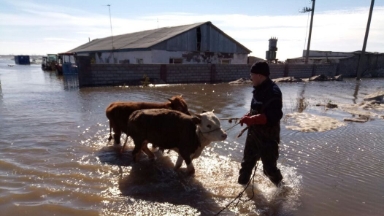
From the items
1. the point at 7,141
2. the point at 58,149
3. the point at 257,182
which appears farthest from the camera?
the point at 7,141

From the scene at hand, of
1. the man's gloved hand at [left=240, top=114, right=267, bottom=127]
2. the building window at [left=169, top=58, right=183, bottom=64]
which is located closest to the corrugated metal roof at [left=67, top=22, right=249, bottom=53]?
the building window at [left=169, top=58, right=183, bottom=64]

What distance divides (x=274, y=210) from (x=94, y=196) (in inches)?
119

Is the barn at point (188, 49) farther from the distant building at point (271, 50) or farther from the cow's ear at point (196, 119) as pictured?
the cow's ear at point (196, 119)

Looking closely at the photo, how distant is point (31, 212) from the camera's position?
13.4 ft

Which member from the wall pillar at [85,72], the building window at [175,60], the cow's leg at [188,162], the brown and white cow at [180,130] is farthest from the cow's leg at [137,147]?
the building window at [175,60]

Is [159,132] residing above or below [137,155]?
above

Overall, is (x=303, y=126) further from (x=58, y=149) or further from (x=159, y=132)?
(x=58, y=149)

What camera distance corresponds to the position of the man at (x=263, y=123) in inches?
167

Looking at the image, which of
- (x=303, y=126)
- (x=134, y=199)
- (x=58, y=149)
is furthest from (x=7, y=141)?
(x=303, y=126)

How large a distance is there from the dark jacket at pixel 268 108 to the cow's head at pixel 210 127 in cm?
81

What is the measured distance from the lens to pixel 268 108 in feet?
14.0

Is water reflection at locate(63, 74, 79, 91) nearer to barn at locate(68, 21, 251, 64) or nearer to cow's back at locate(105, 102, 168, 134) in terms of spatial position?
barn at locate(68, 21, 251, 64)

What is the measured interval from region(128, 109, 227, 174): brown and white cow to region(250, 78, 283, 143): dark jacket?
38.3 inches

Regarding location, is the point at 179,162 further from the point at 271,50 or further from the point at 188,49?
the point at 271,50
